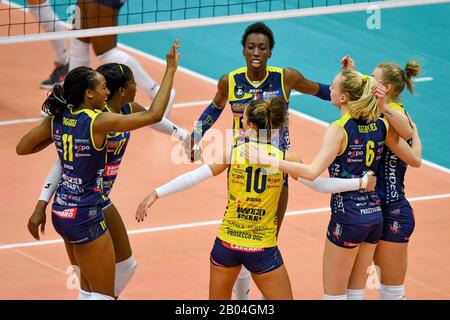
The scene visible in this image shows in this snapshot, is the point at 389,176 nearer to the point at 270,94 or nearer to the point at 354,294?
the point at 354,294

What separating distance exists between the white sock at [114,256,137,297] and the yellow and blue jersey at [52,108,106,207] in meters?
1.03

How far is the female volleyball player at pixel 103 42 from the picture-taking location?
52.1 ft

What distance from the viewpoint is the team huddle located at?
353 inches

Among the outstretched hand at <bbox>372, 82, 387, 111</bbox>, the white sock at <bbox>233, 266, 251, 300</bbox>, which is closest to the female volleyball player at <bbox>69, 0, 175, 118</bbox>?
the white sock at <bbox>233, 266, 251, 300</bbox>

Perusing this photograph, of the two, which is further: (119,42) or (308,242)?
(119,42)

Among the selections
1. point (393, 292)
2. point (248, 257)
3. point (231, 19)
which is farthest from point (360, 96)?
point (231, 19)

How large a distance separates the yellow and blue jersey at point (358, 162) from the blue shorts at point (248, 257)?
30.6 inches

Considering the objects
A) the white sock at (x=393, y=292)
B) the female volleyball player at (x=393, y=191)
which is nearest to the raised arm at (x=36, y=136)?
the female volleyball player at (x=393, y=191)

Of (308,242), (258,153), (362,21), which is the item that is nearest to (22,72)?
(362,21)

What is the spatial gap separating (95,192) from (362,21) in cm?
1162

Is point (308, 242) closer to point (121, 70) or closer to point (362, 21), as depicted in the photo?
point (121, 70)

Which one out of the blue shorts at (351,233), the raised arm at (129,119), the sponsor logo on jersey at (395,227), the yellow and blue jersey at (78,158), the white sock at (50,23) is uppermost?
the raised arm at (129,119)

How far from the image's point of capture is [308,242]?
12.7 m

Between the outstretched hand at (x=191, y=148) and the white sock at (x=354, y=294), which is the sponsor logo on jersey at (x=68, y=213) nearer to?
the outstretched hand at (x=191, y=148)
